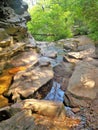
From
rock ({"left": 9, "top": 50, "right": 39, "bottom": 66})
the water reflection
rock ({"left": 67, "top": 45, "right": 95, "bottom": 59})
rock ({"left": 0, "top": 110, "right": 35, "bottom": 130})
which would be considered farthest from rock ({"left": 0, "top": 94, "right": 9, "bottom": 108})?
rock ({"left": 67, "top": 45, "right": 95, "bottom": 59})

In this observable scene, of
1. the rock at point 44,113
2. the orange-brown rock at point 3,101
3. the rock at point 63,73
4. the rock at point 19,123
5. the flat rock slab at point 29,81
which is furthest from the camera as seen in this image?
the rock at point 63,73

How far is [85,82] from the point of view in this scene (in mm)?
8617

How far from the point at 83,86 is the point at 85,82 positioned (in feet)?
1.05

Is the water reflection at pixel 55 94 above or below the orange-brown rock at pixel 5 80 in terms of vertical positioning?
below

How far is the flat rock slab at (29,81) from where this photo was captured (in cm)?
782

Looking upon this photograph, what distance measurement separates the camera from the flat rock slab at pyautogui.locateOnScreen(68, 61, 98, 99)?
7.96 m

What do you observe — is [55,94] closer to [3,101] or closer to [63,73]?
[3,101]

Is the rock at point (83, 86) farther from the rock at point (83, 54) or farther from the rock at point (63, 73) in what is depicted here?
the rock at point (83, 54)

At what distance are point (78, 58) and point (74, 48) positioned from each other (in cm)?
310

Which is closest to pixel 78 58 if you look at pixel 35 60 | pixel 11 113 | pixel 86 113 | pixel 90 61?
pixel 90 61

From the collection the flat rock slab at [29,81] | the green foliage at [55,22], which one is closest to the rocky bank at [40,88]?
the flat rock slab at [29,81]

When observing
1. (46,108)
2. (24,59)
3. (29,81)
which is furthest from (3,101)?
(24,59)

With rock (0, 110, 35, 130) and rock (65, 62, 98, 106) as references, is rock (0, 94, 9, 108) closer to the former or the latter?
rock (0, 110, 35, 130)

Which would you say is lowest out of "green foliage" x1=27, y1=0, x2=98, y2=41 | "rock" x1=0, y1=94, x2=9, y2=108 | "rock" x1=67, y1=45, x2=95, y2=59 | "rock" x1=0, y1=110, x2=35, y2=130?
"rock" x1=0, y1=94, x2=9, y2=108
